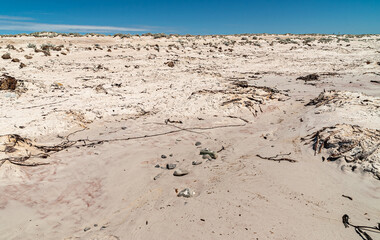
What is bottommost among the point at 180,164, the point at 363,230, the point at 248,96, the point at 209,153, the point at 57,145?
the point at 57,145

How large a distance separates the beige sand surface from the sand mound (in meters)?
0.04

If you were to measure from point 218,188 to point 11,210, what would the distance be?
3.33 meters

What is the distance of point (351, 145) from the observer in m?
4.14

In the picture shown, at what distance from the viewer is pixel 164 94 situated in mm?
9867

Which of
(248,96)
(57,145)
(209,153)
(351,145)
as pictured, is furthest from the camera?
Result: (248,96)

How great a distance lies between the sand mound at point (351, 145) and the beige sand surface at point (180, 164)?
39 mm

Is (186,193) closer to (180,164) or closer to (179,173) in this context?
(179,173)

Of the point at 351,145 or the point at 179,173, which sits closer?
the point at 351,145

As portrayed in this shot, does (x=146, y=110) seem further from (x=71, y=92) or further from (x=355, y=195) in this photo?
(x=355, y=195)

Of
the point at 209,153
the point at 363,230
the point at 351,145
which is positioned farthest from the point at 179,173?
the point at 351,145

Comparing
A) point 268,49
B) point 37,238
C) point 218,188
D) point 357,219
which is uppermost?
point 268,49

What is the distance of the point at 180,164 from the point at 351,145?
10.9 feet

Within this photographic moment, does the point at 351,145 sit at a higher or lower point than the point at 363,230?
higher

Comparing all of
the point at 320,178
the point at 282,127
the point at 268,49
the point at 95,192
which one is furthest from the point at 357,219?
the point at 268,49
